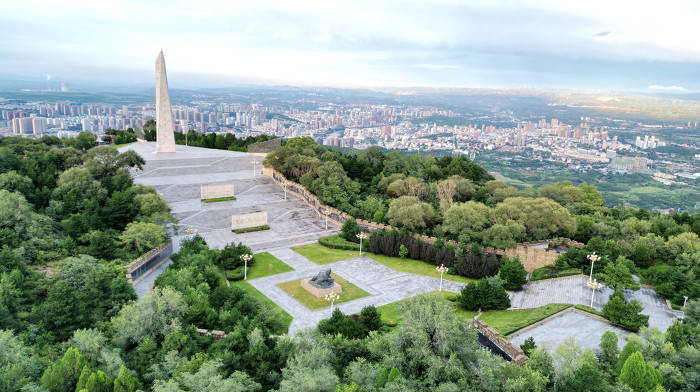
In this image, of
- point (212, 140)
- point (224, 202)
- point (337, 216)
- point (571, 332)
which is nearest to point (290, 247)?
point (337, 216)

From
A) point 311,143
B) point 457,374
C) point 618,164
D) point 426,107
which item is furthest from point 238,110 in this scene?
point 457,374

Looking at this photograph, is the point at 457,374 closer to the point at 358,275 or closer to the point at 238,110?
the point at 358,275

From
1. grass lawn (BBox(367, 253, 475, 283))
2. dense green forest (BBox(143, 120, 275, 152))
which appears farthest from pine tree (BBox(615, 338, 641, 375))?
dense green forest (BBox(143, 120, 275, 152))

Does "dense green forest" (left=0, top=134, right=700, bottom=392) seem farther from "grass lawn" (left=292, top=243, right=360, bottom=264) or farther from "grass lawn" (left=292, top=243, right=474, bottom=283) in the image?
"grass lawn" (left=292, top=243, right=360, bottom=264)

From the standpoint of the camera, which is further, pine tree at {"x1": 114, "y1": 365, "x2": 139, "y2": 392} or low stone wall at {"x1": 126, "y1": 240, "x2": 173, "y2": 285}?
low stone wall at {"x1": 126, "y1": 240, "x2": 173, "y2": 285}

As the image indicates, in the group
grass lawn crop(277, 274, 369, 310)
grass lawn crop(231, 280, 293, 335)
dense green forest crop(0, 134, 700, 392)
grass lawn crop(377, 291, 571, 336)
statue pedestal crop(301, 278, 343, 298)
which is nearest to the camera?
dense green forest crop(0, 134, 700, 392)

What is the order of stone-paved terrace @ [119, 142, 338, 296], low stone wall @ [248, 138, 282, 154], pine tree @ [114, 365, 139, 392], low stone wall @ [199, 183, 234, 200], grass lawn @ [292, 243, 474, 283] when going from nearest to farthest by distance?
1. pine tree @ [114, 365, 139, 392]
2. grass lawn @ [292, 243, 474, 283]
3. stone-paved terrace @ [119, 142, 338, 296]
4. low stone wall @ [199, 183, 234, 200]
5. low stone wall @ [248, 138, 282, 154]

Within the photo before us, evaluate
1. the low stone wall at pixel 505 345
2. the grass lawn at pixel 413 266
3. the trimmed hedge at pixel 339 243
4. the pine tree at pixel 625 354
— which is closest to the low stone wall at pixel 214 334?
the low stone wall at pixel 505 345
